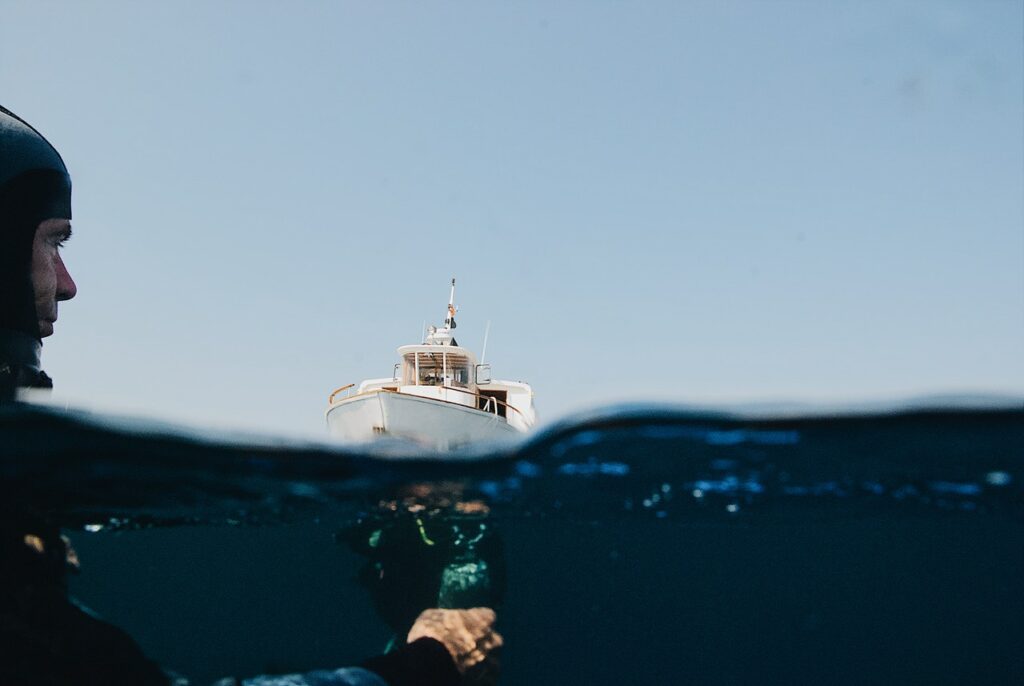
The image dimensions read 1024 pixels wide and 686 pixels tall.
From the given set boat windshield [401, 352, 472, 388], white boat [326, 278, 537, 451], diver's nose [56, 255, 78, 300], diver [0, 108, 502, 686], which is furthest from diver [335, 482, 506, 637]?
boat windshield [401, 352, 472, 388]

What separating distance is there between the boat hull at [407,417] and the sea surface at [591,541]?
46.7 feet

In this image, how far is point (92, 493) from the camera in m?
7.21

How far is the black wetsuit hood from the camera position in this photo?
404 cm

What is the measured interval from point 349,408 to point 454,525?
20.3 m

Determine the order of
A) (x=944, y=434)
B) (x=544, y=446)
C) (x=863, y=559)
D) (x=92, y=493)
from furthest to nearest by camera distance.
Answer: (x=863, y=559) < (x=92, y=493) < (x=544, y=446) < (x=944, y=434)

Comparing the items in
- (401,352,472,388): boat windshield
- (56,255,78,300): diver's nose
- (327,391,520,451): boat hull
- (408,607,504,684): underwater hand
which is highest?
(401,352,472,388): boat windshield

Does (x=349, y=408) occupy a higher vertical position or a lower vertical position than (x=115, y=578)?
higher

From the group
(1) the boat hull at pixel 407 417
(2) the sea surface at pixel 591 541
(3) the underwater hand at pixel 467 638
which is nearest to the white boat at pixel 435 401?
(1) the boat hull at pixel 407 417

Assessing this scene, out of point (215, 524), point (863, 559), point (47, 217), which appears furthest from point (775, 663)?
point (47, 217)

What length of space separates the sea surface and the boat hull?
1424 centimetres

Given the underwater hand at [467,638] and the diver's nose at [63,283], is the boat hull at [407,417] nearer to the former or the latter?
the underwater hand at [467,638]

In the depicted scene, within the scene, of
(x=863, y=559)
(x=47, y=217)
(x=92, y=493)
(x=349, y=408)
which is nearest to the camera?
(x=47, y=217)

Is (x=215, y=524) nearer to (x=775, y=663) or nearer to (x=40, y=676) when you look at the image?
(x=40, y=676)

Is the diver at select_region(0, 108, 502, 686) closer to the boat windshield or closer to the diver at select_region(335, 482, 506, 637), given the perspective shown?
the diver at select_region(335, 482, 506, 637)
